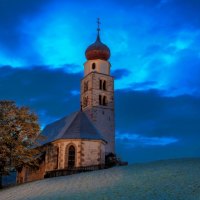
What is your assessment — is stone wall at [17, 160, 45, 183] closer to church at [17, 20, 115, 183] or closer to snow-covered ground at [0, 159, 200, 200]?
church at [17, 20, 115, 183]

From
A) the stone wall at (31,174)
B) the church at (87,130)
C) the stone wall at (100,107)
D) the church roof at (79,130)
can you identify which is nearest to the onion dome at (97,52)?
the church at (87,130)

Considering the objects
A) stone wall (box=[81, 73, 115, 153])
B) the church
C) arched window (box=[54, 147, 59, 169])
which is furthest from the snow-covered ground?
stone wall (box=[81, 73, 115, 153])

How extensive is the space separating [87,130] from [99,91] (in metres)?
21.9

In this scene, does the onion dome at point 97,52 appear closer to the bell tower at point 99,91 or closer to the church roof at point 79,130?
the bell tower at point 99,91

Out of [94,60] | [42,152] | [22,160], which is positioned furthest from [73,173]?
[94,60]

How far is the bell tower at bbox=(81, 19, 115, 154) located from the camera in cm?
5903

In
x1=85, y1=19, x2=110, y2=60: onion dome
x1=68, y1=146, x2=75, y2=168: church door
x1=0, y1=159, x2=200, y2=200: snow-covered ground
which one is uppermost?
x1=85, y1=19, x2=110, y2=60: onion dome

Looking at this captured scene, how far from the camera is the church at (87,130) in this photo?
39656 mm

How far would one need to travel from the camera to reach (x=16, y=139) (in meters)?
32.1

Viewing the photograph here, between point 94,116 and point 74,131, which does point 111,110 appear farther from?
point 74,131

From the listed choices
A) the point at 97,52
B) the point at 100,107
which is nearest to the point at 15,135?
the point at 100,107

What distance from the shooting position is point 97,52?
2564 inches

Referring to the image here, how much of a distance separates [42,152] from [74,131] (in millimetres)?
5802

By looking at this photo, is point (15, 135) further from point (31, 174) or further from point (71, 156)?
point (31, 174)
